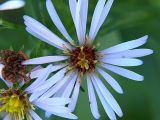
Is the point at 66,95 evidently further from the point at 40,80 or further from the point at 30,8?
the point at 30,8

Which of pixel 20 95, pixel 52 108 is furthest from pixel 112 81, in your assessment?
pixel 20 95

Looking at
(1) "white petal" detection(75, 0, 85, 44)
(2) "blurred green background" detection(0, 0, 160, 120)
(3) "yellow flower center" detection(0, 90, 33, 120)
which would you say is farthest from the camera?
(2) "blurred green background" detection(0, 0, 160, 120)

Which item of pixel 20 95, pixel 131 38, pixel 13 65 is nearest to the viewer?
pixel 13 65

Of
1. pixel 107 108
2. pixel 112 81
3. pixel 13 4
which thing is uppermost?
pixel 13 4

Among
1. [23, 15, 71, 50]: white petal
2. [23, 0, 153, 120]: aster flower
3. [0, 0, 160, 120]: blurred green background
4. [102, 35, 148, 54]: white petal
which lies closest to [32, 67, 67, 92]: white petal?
[23, 0, 153, 120]: aster flower

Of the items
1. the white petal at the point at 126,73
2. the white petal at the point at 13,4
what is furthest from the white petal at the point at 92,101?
the white petal at the point at 13,4

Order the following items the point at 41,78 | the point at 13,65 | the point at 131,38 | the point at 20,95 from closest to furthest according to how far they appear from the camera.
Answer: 1. the point at 41,78
2. the point at 13,65
3. the point at 20,95
4. the point at 131,38

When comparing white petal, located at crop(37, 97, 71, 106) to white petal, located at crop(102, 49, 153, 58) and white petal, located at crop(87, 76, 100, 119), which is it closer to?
white petal, located at crop(87, 76, 100, 119)

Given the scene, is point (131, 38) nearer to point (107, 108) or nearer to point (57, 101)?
point (107, 108)

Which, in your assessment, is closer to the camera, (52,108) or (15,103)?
(52,108)
